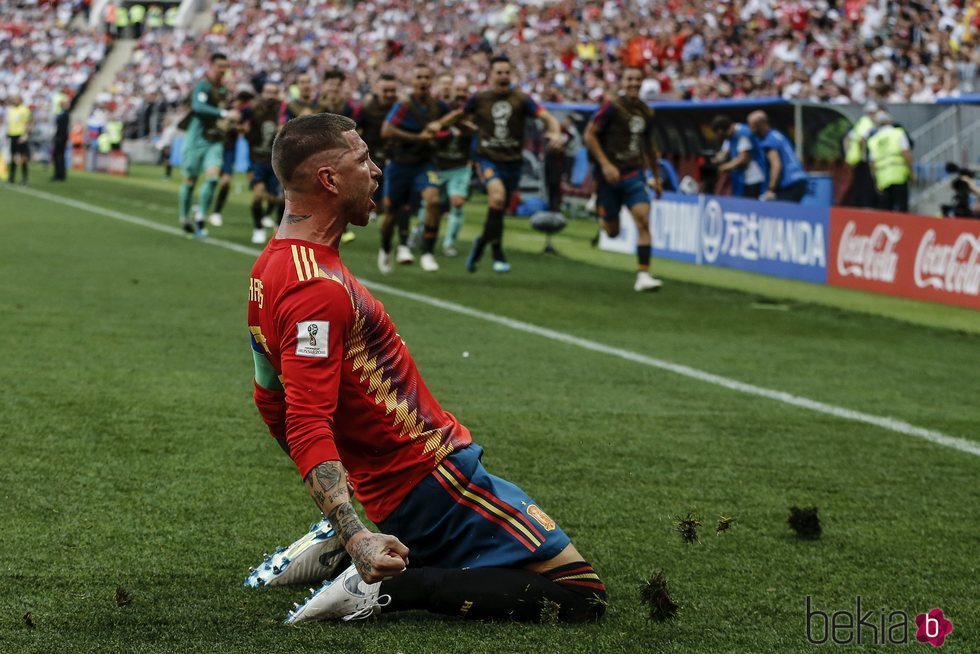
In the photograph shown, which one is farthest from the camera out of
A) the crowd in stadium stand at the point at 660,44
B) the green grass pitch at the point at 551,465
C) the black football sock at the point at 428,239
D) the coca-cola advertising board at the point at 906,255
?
the crowd in stadium stand at the point at 660,44

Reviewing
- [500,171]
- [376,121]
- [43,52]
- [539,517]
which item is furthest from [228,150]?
[43,52]

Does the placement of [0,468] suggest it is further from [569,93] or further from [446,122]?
[569,93]

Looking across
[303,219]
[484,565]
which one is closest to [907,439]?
[484,565]

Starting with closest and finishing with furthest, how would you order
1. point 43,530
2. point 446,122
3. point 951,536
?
1. point 43,530
2. point 951,536
3. point 446,122

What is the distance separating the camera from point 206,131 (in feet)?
64.8

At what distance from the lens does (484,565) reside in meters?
4.47

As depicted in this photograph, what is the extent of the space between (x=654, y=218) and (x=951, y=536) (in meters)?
15.3

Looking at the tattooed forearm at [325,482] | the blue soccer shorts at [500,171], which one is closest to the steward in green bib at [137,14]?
the blue soccer shorts at [500,171]

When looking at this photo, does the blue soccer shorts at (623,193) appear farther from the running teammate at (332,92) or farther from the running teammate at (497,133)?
the running teammate at (332,92)

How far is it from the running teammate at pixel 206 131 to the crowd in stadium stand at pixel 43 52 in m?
41.1

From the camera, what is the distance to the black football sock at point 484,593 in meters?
4.41

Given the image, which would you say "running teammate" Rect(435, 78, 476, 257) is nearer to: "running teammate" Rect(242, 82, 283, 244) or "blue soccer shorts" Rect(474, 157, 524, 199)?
"blue soccer shorts" Rect(474, 157, 524, 199)

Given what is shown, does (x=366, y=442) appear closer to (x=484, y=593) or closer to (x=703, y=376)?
(x=484, y=593)

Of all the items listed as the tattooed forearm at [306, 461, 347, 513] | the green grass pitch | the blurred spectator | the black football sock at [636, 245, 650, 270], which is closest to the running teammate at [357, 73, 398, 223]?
the black football sock at [636, 245, 650, 270]
